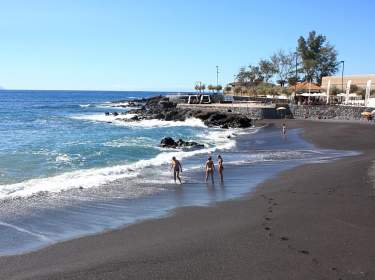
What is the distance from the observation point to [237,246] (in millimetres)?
9781

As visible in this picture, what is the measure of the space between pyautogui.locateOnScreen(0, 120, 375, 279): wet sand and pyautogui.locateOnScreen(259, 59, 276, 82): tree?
265 feet

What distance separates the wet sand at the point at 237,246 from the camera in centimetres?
838

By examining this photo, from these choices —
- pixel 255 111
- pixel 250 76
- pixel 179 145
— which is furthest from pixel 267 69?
pixel 179 145

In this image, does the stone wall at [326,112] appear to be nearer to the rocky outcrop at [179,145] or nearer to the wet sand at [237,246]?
the rocky outcrop at [179,145]

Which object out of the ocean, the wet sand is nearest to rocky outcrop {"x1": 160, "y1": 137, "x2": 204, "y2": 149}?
the ocean

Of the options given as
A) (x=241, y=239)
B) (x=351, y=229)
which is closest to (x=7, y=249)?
(x=241, y=239)

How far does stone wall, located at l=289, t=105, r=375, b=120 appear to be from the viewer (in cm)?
4900

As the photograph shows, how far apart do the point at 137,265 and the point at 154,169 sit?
1315 centimetres

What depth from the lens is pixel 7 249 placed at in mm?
9930

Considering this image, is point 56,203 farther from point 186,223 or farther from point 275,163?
point 275,163

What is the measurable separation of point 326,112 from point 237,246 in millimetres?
46051

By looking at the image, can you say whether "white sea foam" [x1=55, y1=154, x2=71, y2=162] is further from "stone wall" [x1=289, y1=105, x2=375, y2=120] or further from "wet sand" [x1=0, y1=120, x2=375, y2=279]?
"stone wall" [x1=289, y1=105, x2=375, y2=120]

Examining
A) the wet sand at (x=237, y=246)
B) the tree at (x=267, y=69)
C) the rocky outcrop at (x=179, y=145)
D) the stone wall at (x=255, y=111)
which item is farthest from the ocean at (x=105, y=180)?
the tree at (x=267, y=69)

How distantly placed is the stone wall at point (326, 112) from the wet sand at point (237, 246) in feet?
119
